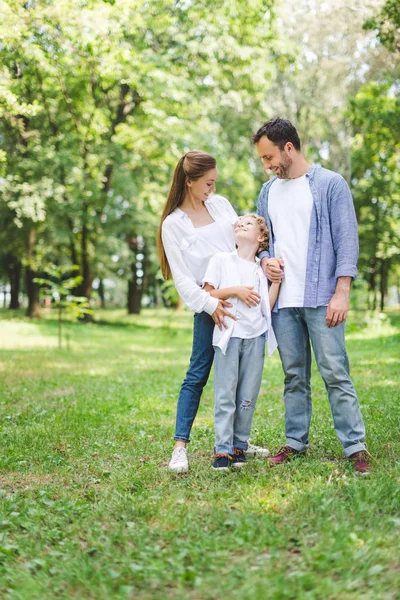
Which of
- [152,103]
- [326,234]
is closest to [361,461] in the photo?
[326,234]

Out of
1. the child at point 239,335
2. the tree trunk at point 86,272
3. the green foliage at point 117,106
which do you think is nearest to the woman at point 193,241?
the child at point 239,335

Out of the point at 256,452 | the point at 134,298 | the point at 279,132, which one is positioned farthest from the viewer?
the point at 134,298

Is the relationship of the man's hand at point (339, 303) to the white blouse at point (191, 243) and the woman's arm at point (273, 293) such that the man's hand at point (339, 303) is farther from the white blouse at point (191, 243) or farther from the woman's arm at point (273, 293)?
the white blouse at point (191, 243)

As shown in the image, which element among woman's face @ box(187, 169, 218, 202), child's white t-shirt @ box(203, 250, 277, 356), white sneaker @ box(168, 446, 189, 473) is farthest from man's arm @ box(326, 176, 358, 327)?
white sneaker @ box(168, 446, 189, 473)

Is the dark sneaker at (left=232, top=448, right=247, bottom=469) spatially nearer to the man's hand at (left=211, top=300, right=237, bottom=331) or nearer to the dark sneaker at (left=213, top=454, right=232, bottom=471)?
the dark sneaker at (left=213, top=454, right=232, bottom=471)

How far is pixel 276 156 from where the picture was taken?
4.32 metres

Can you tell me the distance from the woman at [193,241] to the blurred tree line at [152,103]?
5092mm

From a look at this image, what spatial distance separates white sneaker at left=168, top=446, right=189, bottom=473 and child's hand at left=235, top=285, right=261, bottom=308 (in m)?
1.16

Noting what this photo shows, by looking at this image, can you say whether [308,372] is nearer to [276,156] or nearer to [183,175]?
[276,156]

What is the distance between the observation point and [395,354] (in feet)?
35.9

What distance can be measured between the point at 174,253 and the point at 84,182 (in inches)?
646

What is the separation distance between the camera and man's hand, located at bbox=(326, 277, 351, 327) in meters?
4.14

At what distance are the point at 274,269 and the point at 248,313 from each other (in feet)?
1.18

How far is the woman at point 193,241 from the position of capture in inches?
176
